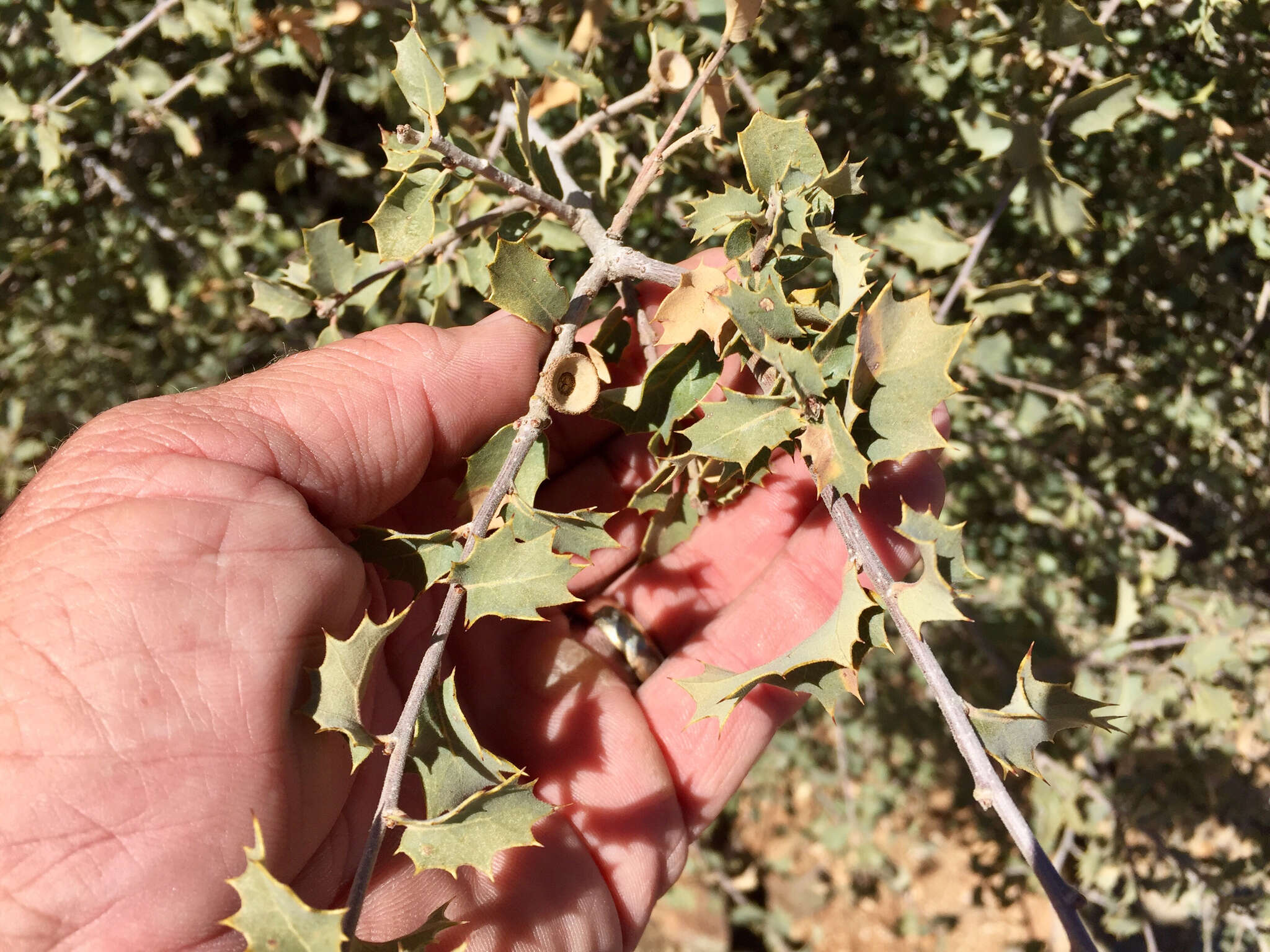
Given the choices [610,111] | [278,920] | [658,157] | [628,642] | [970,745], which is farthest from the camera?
[628,642]

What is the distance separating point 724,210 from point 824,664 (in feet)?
2.33

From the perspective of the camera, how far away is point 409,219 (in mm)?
1419

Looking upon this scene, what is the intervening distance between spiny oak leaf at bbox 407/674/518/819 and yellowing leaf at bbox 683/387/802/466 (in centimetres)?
50

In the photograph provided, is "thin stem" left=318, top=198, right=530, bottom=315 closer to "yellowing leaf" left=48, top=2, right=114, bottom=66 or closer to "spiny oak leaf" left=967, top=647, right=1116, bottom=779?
"yellowing leaf" left=48, top=2, right=114, bottom=66

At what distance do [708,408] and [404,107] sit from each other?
3.53 ft

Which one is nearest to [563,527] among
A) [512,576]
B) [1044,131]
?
[512,576]

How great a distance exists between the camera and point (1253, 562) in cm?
293

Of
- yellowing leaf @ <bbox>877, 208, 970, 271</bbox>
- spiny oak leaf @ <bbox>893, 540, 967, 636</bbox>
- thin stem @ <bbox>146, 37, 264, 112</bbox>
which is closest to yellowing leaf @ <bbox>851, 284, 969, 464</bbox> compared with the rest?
spiny oak leaf @ <bbox>893, 540, 967, 636</bbox>

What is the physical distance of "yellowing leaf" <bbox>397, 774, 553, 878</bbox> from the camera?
1.15 m

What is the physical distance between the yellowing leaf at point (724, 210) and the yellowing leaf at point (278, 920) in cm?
104

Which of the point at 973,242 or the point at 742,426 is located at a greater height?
the point at 742,426

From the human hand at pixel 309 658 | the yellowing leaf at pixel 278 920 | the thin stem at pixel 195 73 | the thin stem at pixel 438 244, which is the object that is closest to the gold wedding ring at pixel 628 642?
the human hand at pixel 309 658

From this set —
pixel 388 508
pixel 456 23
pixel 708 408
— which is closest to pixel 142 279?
pixel 456 23

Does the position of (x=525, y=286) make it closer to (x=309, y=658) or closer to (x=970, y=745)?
(x=309, y=658)
